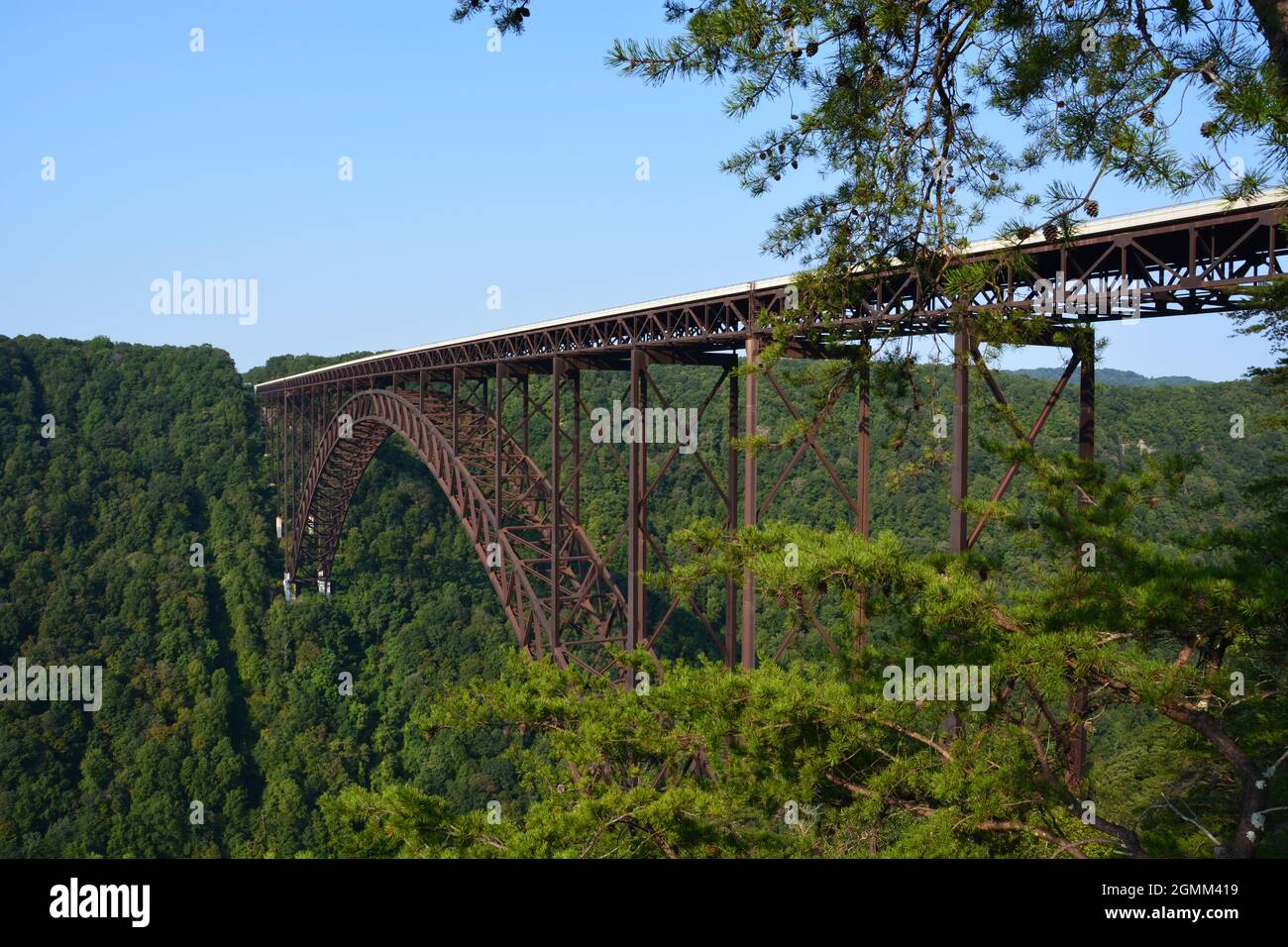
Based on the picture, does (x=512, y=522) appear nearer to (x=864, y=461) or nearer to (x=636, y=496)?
(x=636, y=496)

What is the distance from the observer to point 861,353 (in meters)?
4.57

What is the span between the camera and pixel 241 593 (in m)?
42.6

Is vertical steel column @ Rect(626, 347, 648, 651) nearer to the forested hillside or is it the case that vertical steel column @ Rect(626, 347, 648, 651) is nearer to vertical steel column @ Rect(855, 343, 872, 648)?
vertical steel column @ Rect(855, 343, 872, 648)

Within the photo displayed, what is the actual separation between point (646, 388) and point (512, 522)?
996cm

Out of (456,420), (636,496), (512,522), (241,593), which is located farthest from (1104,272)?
(241,593)

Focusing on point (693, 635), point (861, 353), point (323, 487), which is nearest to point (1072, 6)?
point (861, 353)

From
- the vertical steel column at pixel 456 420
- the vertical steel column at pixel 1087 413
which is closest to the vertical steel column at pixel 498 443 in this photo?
the vertical steel column at pixel 456 420

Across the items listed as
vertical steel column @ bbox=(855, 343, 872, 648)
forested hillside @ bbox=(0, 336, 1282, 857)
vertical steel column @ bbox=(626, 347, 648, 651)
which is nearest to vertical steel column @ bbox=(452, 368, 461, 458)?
vertical steel column @ bbox=(626, 347, 648, 651)

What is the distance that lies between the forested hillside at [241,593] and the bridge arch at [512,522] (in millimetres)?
9373

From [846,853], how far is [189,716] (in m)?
36.4

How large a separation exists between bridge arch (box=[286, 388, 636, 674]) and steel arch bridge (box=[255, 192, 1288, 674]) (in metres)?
0.07

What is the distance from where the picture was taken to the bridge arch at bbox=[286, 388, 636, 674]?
1737cm
